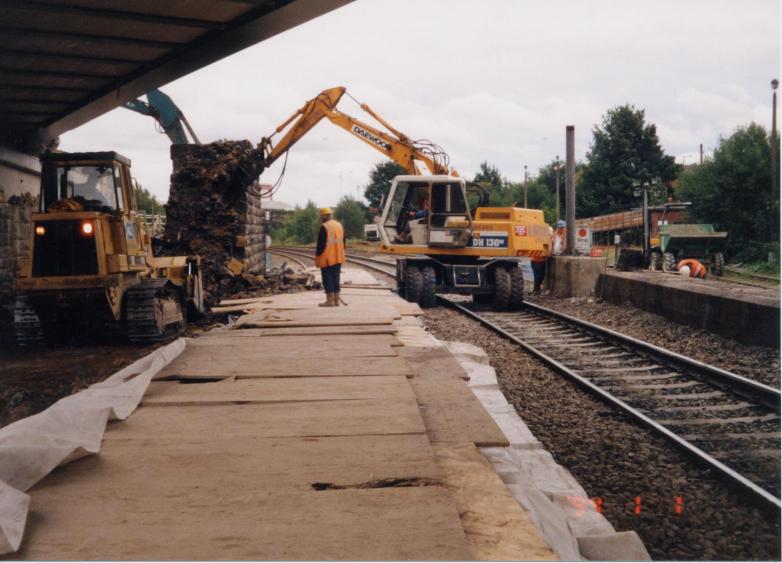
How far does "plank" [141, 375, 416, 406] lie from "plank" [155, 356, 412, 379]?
175 millimetres

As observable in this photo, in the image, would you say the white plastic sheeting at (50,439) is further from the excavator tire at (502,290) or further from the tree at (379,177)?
the tree at (379,177)

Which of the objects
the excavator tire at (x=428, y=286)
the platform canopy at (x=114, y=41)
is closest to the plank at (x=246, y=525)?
the platform canopy at (x=114, y=41)

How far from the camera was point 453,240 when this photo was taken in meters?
15.6

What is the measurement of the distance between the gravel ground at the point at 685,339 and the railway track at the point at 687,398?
1.76 feet

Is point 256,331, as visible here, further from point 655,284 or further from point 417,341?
point 655,284

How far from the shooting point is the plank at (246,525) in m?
2.27

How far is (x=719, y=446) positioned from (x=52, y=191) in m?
9.16

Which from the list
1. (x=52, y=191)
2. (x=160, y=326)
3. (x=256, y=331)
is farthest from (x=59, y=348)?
(x=256, y=331)

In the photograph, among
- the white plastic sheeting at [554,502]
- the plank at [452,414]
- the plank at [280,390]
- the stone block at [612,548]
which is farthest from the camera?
the plank at [280,390]

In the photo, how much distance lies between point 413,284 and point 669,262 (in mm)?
11595

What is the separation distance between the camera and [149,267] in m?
11.5

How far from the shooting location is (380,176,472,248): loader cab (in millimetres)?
15602

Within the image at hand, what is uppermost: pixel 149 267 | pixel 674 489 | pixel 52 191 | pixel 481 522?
pixel 52 191

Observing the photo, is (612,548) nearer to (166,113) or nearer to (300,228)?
(166,113)
